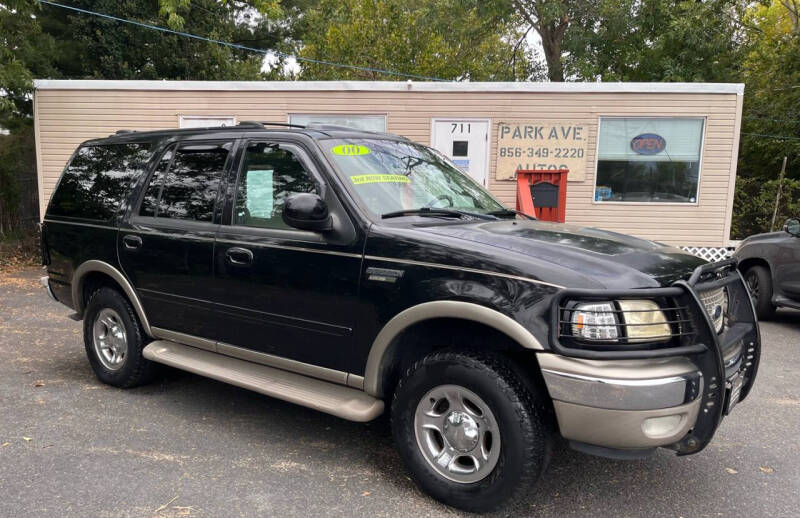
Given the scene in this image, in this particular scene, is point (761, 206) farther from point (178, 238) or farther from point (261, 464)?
point (261, 464)

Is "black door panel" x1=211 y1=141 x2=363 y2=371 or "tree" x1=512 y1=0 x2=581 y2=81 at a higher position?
"tree" x1=512 y1=0 x2=581 y2=81

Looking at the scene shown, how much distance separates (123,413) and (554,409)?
306 centimetres

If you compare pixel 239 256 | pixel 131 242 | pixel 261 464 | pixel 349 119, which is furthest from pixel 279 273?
pixel 349 119

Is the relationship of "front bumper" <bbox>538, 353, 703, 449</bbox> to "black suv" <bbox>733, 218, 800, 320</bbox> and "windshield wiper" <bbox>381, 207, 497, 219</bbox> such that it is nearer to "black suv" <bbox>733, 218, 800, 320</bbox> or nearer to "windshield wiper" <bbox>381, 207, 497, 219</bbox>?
"windshield wiper" <bbox>381, 207, 497, 219</bbox>

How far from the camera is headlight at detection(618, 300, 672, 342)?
2.62 meters

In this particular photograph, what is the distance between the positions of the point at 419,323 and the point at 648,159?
8709mm

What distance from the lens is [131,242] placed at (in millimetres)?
4375

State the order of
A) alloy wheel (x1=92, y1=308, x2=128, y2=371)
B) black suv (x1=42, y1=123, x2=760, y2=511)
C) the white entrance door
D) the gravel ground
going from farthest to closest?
the white entrance door < alloy wheel (x1=92, y1=308, x2=128, y2=371) < the gravel ground < black suv (x1=42, y1=123, x2=760, y2=511)

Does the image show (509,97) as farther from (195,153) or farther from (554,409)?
(554,409)

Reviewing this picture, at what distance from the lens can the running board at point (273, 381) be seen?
10.7 ft

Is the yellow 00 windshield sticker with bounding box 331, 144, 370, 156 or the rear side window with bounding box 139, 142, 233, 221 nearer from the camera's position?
the yellow 00 windshield sticker with bounding box 331, 144, 370, 156

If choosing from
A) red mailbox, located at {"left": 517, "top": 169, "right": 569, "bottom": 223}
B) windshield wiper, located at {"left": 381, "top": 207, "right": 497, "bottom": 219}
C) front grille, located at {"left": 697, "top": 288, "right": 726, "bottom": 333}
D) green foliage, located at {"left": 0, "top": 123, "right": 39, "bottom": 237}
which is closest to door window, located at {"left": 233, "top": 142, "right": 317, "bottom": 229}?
windshield wiper, located at {"left": 381, "top": 207, "right": 497, "bottom": 219}

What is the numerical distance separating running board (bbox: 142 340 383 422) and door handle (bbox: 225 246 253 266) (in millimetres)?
692

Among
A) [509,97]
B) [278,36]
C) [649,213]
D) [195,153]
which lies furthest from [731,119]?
[278,36]
